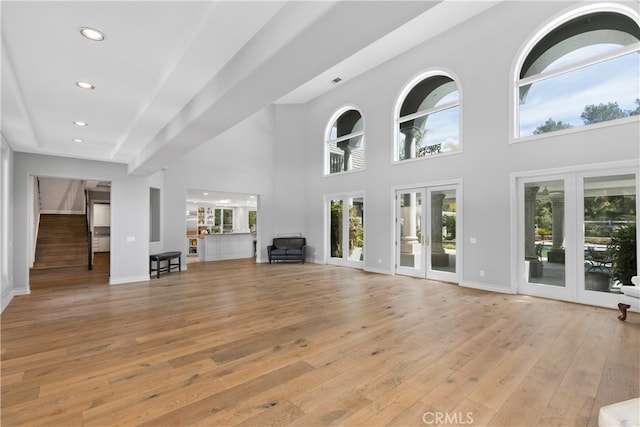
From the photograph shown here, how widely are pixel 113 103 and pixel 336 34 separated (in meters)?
3.10

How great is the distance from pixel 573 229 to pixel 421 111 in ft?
12.8

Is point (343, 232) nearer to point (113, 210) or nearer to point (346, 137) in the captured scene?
point (346, 137)

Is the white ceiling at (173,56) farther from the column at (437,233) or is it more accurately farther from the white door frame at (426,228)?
the column at (437,233)

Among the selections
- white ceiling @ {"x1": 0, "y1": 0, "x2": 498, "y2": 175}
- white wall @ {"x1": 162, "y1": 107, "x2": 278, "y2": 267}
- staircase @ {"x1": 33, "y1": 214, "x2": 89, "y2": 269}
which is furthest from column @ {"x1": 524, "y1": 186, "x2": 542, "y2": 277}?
staircase @ {"x1": 33, "y1": 214, "x2": 89, "y2": 269}

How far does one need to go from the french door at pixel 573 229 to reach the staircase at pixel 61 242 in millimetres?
11358

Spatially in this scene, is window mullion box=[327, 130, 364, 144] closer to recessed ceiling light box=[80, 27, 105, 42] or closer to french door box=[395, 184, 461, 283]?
french door box=[395, 184, 461, 283]

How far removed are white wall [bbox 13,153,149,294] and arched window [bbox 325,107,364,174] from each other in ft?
17.3

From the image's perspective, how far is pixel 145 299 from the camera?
518 cm

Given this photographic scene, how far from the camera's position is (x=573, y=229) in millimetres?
4875

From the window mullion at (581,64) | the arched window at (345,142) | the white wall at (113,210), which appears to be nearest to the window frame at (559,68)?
the window mullion at (581,64)

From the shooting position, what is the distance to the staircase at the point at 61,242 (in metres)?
8.62

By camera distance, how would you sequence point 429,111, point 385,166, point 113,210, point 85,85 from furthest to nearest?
point 385,166 < point 429,111 < point 113,210 < point 85,85

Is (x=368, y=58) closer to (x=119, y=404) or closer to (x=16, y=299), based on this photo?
(x=119, y=404)

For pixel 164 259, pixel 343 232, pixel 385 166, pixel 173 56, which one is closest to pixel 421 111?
pixel 385 166
